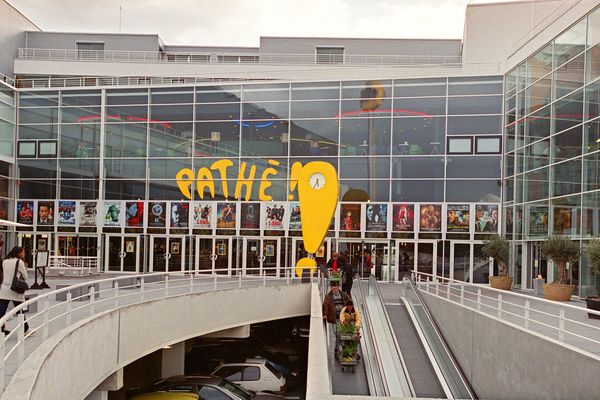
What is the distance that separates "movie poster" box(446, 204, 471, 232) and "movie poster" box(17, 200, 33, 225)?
23419 mm

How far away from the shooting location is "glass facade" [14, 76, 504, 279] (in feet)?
113

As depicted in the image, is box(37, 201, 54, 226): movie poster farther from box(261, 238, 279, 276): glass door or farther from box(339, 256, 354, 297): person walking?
box(339, 256, 354, 297): person walking

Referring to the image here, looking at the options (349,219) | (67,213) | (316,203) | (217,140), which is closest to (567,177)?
(316,203)

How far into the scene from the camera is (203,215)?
121 ft

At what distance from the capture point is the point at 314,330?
1388cm

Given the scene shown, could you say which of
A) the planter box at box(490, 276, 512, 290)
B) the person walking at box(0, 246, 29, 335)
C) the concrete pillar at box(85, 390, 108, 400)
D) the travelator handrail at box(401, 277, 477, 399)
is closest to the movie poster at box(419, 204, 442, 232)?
the planter box at box(490, 276, 512, 290)

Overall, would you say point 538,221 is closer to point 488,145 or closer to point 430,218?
point 488,145

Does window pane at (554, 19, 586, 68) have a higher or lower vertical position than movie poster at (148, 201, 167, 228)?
higher

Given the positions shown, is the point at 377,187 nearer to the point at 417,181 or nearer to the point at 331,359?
the point at 417,181

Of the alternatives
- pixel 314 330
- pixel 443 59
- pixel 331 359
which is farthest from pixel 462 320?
pixel 443 59

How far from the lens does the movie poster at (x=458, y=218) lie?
34219mm

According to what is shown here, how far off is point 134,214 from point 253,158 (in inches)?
294

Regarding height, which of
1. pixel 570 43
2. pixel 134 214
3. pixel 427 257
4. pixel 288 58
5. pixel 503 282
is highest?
pixel 288 58

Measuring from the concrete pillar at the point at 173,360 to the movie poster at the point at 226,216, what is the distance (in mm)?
15493
